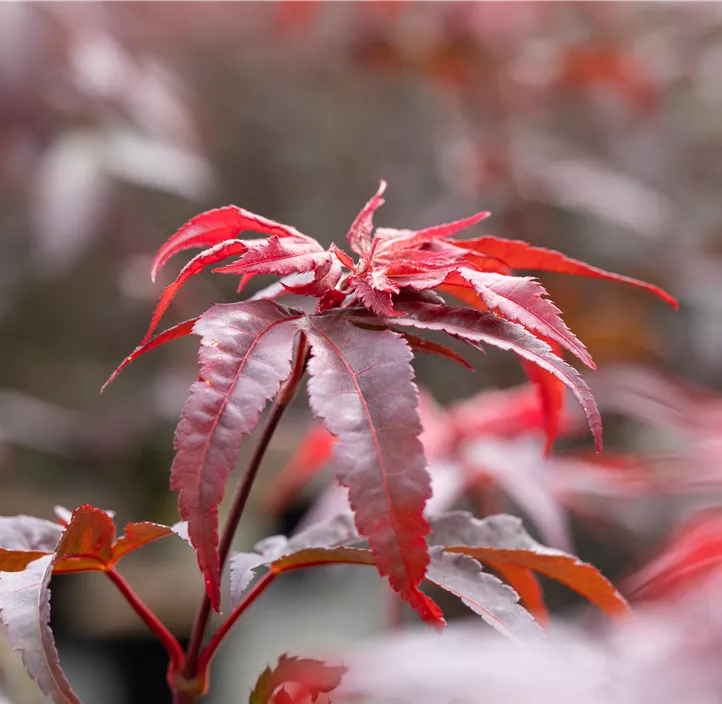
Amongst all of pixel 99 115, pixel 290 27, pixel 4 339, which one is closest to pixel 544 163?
pixel 290 27

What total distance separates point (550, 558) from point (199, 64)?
169 cm

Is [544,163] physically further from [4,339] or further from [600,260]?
[4,339]

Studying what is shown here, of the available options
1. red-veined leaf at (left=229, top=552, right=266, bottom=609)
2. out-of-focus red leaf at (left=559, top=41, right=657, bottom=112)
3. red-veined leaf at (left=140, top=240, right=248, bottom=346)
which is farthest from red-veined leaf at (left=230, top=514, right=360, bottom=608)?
out-of-focus red leaf at (left=559, top=41, right=657, bottom=112)

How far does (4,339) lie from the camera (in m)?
1.50

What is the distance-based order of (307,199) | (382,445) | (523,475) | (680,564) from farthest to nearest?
(307,199) → (523,475) → (680,564) → (382,445)

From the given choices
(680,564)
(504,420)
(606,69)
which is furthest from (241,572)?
(606,69)

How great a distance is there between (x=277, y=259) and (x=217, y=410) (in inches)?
2.8

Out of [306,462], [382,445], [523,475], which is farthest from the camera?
[306,462]

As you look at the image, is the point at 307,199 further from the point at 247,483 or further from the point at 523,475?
the point at 247,483

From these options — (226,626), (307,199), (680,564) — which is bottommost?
(307,199)

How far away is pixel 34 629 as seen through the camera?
270 millimetres

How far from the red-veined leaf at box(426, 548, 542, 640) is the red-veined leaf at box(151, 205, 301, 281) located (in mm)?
161

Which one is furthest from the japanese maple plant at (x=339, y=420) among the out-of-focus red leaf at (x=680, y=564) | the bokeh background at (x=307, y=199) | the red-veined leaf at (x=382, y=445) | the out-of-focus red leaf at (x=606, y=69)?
the out-of-focus red leaf at (x=606, y=69)

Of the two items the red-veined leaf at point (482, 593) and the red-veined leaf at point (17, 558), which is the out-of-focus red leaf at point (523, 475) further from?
the red-veined leaf at point (17, 558)
